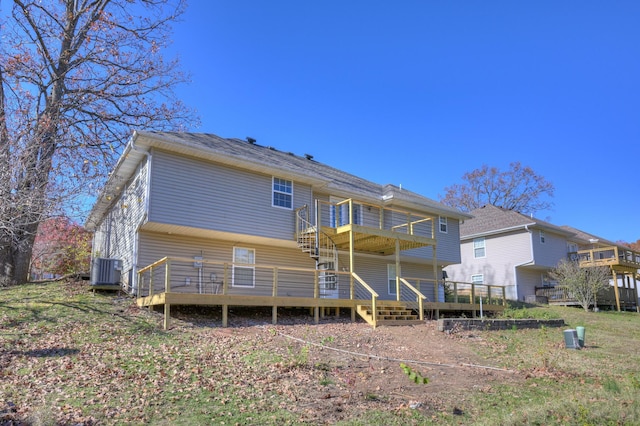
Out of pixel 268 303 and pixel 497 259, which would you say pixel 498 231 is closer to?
pixel 497 259

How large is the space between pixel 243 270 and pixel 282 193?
3.14m

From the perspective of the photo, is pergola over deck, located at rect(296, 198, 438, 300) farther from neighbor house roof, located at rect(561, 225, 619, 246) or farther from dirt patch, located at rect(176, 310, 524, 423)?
neighbor house roof, located at rect(561, 225, 619, 246)

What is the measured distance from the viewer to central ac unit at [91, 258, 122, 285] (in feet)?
47.5

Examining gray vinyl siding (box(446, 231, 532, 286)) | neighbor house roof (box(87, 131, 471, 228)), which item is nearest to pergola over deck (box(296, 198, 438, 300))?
neighbor house roof (box(87, 131, 471, 228))

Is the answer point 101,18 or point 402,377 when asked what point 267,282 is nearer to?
point 402,377

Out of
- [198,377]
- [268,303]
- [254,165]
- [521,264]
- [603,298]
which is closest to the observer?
[198,377]

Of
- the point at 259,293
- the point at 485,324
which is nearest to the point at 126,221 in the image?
the point at 259,293

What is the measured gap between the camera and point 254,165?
15891 mm

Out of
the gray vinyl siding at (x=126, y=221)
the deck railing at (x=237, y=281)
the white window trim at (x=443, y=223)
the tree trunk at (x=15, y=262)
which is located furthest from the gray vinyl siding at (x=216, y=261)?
the white window trim at (x=443, y=223)

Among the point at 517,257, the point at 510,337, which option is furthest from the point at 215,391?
the point at 517,257

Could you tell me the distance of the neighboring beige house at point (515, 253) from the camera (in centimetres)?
2900

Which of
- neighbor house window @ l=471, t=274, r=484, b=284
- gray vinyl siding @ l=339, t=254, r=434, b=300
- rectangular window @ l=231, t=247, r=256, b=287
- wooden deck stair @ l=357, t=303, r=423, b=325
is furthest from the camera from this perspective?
neighbor house window @ l=471, t=274, r=484, b=284

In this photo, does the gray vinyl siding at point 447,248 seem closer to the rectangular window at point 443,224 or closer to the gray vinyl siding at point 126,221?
the rectangular window at point 443,224

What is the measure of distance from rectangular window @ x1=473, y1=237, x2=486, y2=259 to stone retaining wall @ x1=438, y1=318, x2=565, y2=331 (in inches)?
569
